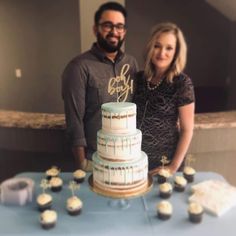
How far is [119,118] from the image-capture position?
147 centimetres

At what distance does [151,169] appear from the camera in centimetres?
196

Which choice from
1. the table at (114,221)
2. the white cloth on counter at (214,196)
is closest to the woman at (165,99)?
the white cloth on counter at (214,196)

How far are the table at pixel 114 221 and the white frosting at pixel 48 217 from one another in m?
0.04

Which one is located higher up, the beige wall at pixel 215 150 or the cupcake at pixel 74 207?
the cupcake at pixel 74 207

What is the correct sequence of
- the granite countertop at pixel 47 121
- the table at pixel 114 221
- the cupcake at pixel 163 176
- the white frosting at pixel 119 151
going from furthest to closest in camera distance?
1. the granite countertop at pixel 47 121
2. the cupcake at pixel 163 176
3. the white frosting at pixel 119 151
4. the table at pixel 114 221

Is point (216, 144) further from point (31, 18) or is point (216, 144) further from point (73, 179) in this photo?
point (31, 18)

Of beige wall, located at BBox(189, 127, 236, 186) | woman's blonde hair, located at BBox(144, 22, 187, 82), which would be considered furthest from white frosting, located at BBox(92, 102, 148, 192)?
beige wall, located at BBox(189, 127, 236, 186)

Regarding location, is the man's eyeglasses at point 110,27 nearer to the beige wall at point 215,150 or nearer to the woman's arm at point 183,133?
the woman's arm at point 183,133

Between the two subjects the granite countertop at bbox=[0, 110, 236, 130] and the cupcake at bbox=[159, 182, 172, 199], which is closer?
the cupcake at bbox=[159, 182, 172, 199]

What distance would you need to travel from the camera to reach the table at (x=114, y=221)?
4.46 ft

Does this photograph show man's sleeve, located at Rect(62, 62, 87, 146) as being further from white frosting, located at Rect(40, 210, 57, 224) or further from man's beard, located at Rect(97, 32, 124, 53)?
white frosting, located at Rect(40, 210, 57, 224)

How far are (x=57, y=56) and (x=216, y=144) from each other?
310 cm

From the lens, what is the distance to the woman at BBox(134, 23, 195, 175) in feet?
5.95

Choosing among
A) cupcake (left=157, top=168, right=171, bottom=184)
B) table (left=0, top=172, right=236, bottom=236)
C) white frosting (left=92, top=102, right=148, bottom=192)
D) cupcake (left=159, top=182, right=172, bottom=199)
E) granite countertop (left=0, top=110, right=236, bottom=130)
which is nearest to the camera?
table (left=0, top=172, right=236, bottom=236)
